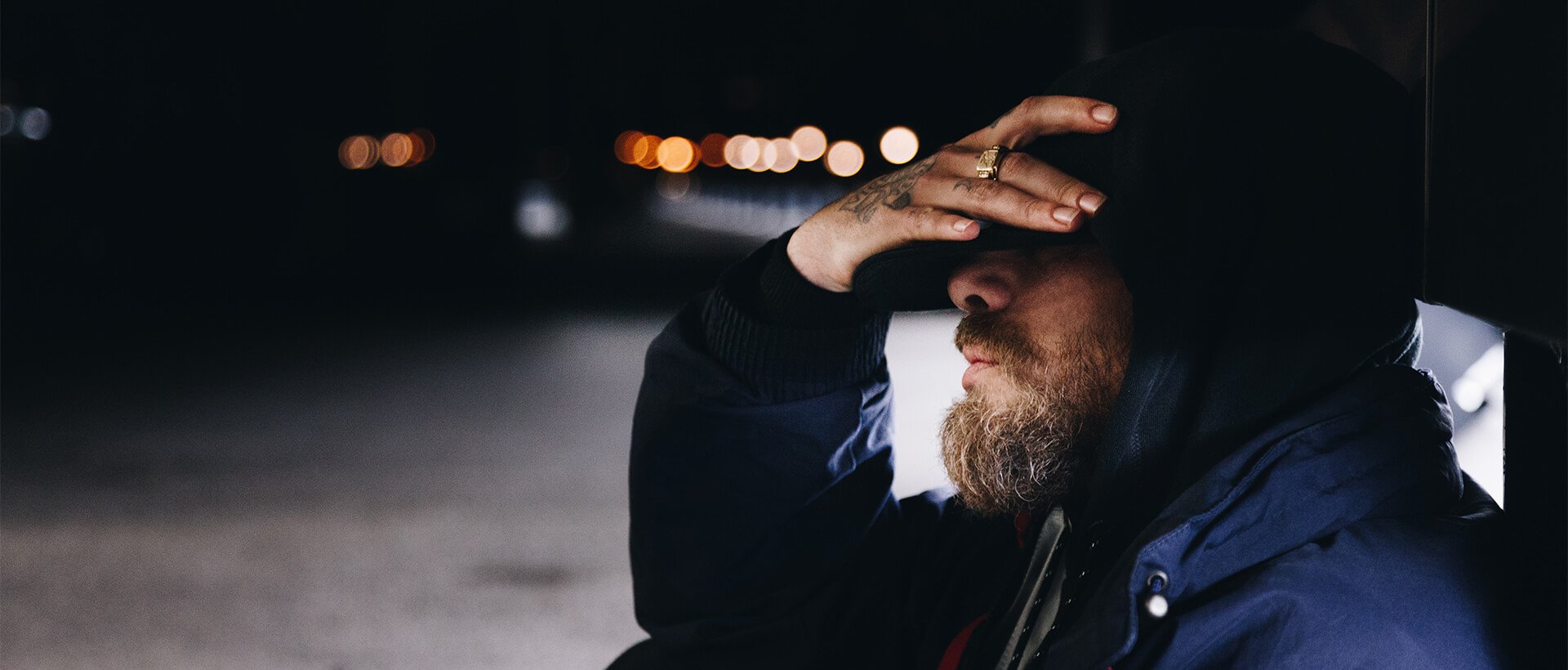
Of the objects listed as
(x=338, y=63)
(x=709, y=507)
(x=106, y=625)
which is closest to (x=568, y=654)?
(x=106, y=625)

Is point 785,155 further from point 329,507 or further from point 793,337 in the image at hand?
point 793,337

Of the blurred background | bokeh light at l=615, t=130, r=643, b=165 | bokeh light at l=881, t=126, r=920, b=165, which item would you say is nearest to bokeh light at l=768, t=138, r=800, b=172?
bokeh light at l=615, t=130, r=643, b=165

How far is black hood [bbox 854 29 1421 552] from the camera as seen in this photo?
1412mm

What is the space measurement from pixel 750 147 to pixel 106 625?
326 ft

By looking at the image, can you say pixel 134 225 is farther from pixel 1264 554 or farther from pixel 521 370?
pixel 1264 554

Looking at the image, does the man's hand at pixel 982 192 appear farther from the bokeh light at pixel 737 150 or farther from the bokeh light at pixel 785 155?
the bokeh light at pixel 737 150

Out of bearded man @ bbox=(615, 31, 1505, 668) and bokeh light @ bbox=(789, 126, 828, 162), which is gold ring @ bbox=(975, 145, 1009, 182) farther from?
bokeh light @ bbox=(789, 126, 828, 162)

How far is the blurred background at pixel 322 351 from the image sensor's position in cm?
459

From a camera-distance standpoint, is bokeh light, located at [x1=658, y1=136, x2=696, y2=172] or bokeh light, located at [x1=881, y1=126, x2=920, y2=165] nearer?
bokeh light, located at [x1=881, y1=126, x2=920, y2=165]

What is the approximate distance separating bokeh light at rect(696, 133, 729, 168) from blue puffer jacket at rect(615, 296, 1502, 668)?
315 feet

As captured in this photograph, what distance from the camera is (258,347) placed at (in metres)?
10.4

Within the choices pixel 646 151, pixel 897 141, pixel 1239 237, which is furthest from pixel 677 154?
pixel 1239 237

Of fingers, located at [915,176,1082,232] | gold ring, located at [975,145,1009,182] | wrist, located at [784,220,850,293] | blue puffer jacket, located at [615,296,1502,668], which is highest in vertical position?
wrist, located at [784,220,850,293]

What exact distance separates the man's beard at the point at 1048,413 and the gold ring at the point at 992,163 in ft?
1.01
